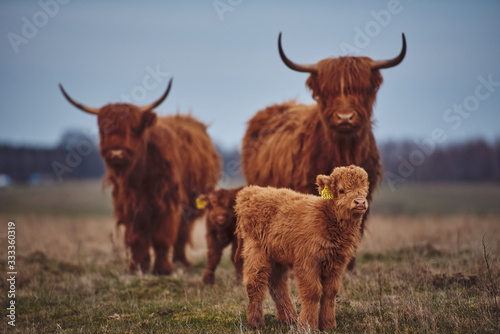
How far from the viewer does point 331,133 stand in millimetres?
5887

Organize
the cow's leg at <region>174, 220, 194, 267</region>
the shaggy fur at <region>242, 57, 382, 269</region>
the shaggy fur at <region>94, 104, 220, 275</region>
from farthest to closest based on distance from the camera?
1. the cow's leg at <region>174, 220, 194, 267</region>
2. the shaggy fur at <region>94, 104, 220, 275</region>
3. the shaggy fur at <region>242, 57, 382, 269</region>

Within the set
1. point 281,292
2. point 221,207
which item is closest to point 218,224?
point 221,207

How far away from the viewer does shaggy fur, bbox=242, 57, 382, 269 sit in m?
5.60

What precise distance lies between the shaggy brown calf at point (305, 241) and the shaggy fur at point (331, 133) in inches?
61.9

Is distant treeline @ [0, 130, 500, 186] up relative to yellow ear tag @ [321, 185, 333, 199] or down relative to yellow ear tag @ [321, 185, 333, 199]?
up

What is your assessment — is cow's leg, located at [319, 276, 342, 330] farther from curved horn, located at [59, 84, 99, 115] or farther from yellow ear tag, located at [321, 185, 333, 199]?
curved horn, located at [59, 84, 99, 115]

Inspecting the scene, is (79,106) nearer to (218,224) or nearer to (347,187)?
(218,224)

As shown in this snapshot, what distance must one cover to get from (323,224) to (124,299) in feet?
10.2

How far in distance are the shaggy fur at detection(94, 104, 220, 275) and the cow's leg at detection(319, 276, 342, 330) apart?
3.93 m

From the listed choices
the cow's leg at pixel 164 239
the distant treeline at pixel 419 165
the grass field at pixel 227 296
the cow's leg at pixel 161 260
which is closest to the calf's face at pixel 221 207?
the grass field at pixel 227 296

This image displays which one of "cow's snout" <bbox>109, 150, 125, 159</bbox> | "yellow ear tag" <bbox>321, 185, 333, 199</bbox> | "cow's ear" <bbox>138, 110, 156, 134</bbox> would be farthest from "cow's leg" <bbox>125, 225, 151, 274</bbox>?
"yellow ear tag" <bbox>321, 185, 333, 199</bbox>

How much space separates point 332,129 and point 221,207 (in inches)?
73.8

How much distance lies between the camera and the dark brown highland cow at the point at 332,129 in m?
5.60

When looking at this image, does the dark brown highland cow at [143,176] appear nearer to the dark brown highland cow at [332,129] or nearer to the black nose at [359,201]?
the dark brown highland cow at [332,129]
